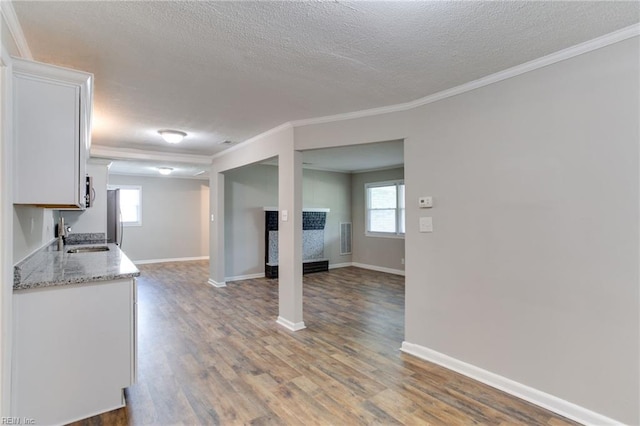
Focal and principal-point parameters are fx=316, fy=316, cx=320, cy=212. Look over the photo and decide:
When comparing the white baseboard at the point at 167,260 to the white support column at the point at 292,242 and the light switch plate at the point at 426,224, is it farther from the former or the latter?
the light switch plate at the point at 426,224

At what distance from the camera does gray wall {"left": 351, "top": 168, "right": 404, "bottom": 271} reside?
23.2ft

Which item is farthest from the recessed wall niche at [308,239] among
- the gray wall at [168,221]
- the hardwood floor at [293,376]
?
the gray wall at [168,221]

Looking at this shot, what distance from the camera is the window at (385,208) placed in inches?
279

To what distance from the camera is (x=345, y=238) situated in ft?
26.5

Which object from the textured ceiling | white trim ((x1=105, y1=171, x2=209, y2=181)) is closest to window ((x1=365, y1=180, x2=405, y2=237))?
the textured ceiling

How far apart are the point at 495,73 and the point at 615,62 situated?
0.68 metres

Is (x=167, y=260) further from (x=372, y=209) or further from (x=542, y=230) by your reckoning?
(x=542, y=230)

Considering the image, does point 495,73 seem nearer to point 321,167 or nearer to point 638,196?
point 638,196

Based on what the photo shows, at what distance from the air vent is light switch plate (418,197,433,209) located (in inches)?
201

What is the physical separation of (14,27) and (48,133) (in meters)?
0.57

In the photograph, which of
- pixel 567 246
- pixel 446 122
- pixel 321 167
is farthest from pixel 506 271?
pixel 321 167

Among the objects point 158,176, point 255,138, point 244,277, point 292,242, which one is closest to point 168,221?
point 158,176

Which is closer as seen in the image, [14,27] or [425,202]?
[14,27]

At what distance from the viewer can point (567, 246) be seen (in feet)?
6.96
